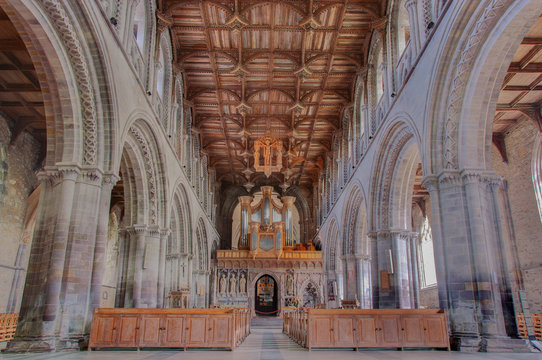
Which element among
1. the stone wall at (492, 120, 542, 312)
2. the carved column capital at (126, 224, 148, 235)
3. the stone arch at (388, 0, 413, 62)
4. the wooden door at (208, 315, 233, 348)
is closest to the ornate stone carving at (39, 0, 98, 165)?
the wooden door at (208, 315, 233, 348)

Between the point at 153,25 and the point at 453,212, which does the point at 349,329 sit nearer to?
the point at 453,212

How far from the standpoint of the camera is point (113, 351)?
889 centimetres

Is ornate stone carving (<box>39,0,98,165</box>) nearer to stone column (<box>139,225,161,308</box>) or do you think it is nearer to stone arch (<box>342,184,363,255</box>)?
stone column (<box>139,225,161,308</box>)

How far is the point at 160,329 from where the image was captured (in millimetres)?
9273

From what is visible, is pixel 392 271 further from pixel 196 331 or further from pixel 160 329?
pixel 160 329

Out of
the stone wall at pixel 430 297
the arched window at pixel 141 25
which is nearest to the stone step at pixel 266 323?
the stone wall at pixel 430 297

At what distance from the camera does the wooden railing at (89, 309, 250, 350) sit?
9164mm

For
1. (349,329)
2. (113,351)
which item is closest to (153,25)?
(113,351)

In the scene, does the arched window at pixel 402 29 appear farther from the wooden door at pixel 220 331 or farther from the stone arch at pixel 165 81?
the wooden door at pixel 220 331

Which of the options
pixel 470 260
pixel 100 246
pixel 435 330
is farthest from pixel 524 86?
pixel 100 246

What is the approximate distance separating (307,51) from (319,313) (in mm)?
12159

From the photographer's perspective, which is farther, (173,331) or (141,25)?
(141,25)

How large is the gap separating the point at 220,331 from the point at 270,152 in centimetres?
1296

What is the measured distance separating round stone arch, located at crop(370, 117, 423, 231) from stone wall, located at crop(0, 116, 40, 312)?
1316 cm
